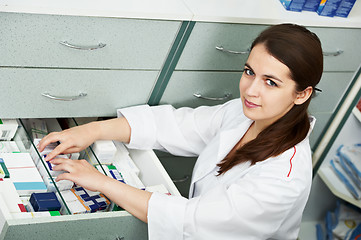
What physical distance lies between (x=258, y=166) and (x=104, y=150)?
454 millimetres

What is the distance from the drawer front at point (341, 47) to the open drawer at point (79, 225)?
807mm

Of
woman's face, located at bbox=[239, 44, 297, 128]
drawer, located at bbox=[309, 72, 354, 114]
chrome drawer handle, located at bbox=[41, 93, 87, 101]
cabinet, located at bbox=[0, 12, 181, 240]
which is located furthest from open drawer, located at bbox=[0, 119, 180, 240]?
drawer, located at bbox=[309, 72, 354, 114]

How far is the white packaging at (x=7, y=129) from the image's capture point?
160 centimetres

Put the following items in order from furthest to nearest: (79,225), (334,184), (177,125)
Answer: (334,184)
(177,125)
(79,225)

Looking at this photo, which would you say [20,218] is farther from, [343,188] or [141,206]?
[343,188]

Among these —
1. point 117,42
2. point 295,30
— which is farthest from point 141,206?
point 295,30

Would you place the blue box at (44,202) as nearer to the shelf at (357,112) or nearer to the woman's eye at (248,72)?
the woman's eye at (248,72)

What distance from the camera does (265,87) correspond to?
144 cm

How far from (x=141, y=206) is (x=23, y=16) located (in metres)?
0.57

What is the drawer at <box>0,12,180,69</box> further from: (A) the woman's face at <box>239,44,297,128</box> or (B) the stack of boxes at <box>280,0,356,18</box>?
(B) the stack of boxes at <box>280,0,356,18</box>

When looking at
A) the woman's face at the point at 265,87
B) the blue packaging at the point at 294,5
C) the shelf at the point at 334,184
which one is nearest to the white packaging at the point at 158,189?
the woman's face at the point at 265,87

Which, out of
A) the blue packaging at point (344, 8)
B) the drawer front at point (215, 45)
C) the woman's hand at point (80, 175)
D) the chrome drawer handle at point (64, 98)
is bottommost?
the woman's hand at point (80, 175)

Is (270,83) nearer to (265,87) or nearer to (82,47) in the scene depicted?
(265,87)

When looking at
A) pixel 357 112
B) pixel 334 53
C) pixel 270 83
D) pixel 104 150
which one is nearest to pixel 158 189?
pixel 104 150
